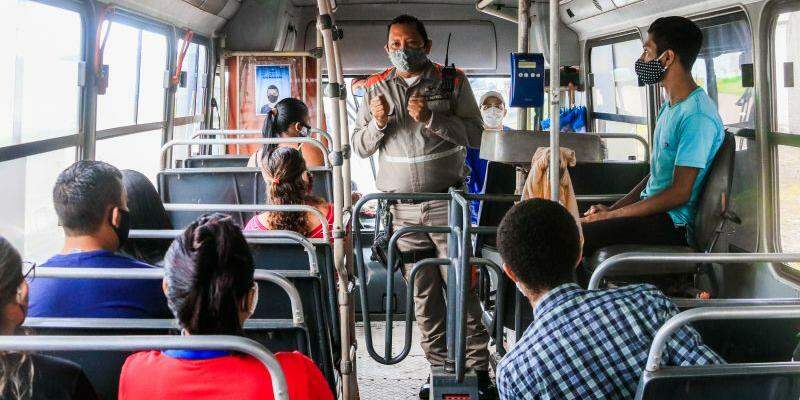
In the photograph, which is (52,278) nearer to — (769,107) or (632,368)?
(632,368)

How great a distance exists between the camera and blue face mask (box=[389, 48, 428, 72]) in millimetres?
3943

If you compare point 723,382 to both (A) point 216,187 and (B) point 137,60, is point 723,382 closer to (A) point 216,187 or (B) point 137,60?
(A) point 216,187

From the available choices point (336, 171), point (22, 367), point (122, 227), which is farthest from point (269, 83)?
point (22, 367)

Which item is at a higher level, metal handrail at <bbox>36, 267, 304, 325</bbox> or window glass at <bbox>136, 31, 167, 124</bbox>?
window glass at <bbox>136, 31, 167, 124</bbox>

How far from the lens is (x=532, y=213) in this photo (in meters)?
2.01

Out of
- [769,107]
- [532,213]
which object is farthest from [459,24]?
[532,213]

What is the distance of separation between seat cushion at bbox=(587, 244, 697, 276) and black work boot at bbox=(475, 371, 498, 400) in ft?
3.60

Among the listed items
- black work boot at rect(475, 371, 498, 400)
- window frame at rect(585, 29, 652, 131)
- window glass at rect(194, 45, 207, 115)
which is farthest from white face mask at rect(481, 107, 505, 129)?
black work boot at rect(475, 371, 498, 400)

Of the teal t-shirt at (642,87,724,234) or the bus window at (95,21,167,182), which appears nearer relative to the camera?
the teal t-shirt at (642,87,724,234)

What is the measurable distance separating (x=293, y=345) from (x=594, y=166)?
123 inches

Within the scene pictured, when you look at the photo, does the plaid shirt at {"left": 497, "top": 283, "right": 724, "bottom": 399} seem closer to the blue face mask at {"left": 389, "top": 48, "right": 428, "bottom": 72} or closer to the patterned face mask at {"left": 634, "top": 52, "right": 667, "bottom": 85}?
the patterned face mask at {"left": 634, "top": 52, "right": 667, "bottom": 85}

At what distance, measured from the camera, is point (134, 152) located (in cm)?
516

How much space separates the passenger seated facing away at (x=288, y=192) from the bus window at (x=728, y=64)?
2416 mm

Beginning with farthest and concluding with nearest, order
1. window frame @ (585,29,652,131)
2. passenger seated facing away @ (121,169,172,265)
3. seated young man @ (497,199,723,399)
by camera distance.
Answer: window frame @ (585,29,652,131)
passenger seated facing away @ (121,169,172,265)
seated young man @ (497,199,723,399)
